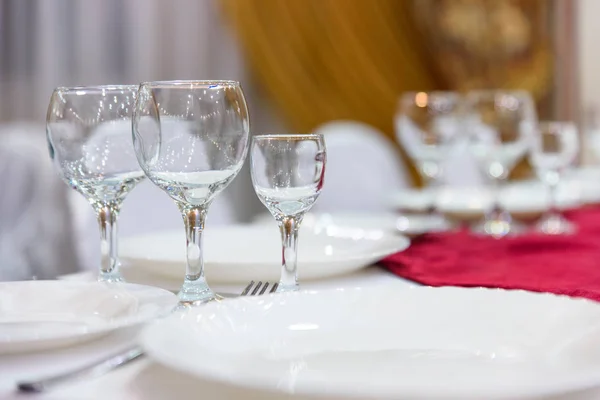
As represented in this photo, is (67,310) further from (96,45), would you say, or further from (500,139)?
(96,45)

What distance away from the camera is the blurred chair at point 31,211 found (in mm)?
2535

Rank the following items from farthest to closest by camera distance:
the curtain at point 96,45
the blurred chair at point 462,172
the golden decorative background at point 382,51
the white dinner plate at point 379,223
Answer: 1. the golden decorative background at point 382,51
2. the curtain at point 96,45
3. the blurred chair at point 462,172
4. the white dinner plate at point 379,223

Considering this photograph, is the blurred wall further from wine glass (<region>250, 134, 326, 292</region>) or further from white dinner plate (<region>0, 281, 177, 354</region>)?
white dinner plate (<region>0, 281, 177, 354</region>)

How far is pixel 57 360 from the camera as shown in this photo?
68 centimetres

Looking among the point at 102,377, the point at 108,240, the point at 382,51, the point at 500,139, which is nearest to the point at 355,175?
the point at 500,139

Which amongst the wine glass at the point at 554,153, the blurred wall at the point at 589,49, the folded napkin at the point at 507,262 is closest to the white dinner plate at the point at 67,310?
the folded napkin at the point at 507,262

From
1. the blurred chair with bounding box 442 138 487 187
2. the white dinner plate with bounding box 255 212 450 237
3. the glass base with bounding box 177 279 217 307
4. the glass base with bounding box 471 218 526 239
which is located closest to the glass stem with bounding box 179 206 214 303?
the glass base with bounding box 177 279 217 307

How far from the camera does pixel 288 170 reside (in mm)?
851

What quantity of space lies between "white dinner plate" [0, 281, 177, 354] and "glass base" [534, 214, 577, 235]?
866 mm

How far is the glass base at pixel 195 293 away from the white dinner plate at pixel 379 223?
43 cm

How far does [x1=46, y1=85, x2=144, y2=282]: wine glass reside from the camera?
941 mm

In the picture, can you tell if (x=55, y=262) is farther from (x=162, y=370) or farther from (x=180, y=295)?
(x=162, y=370)

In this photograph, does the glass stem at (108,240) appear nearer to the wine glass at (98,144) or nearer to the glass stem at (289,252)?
the wine glass at (98,144)

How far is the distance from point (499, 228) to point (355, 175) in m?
1.16
